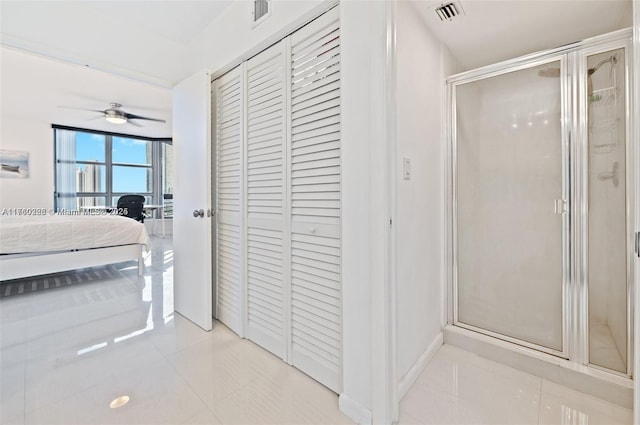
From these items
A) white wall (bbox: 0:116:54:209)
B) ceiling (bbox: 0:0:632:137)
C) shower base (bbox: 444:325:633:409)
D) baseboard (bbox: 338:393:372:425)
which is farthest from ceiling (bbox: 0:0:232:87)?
white wall (bbox: 0:116:54:209)

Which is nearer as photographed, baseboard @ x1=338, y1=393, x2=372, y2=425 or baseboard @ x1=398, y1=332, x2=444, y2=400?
baseboard @ x1=338, y1=393, x2=372, y2=425

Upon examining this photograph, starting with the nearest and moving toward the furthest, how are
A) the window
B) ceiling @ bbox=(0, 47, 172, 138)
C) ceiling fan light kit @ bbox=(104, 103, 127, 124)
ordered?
ceiling @ bbox=(0, 47, 172, 138) → ceiling fan light kit @ bbox=(104, 103, 127, 124) → the window

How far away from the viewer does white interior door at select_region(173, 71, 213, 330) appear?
2.22 metres

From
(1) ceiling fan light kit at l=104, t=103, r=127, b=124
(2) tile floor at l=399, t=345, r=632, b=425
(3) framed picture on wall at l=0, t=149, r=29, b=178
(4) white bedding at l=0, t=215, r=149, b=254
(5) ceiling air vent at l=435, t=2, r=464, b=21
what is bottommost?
(2) tile floor at l=399, t=345, r=632, b=425

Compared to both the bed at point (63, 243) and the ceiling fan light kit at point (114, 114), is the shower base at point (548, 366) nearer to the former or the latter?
the bed at point (63, 243)

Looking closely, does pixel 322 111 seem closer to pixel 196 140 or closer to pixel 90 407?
pixel 196 140

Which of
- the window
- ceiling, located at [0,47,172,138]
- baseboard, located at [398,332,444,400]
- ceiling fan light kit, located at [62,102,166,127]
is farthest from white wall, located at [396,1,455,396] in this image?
the window

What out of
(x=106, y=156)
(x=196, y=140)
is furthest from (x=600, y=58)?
(x=106, y=156)

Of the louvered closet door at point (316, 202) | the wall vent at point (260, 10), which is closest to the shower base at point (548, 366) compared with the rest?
the louvered closet door at point (316, 202)

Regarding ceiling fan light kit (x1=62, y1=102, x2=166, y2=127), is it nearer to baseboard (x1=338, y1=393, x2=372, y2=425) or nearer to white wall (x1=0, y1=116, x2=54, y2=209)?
white wall (x1=0, y1=116, x2=54, y2=209)

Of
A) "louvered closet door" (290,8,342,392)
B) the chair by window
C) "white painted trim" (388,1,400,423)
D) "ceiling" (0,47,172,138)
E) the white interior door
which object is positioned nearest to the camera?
"white painted trim" (388,1,400,423)

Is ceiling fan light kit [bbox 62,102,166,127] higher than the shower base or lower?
higher

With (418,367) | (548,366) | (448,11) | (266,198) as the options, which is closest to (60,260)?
(266,198)

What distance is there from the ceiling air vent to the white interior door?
163 cm
